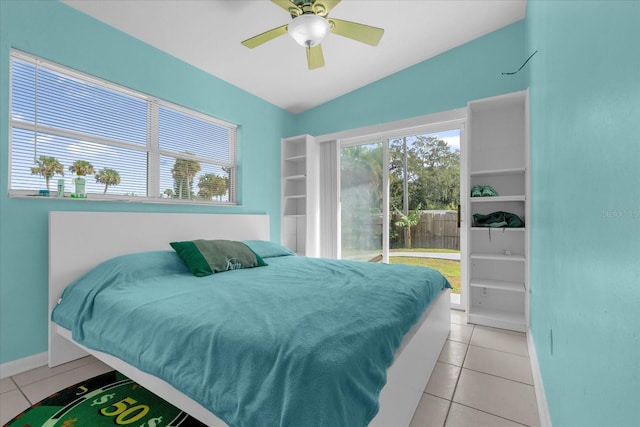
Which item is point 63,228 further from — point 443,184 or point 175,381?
point 443,184

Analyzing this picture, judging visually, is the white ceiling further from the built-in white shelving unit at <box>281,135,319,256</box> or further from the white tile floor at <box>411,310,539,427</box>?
the white tile floor at <box>411,310,539,427</box>

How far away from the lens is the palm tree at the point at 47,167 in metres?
2.21

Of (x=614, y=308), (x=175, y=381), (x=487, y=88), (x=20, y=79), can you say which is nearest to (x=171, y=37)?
(x=20, y=79)

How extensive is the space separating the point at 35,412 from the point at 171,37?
296 cm

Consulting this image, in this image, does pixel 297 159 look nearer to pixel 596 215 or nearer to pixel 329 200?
pixel 329 200

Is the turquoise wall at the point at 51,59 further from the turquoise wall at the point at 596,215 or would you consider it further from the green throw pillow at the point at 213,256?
the turquoise wall at the point at 596,215

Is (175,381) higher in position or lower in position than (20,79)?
lower

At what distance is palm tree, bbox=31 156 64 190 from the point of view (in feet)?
7.25

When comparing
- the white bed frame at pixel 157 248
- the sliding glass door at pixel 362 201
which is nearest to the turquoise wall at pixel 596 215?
the white bed frame at pixel 157 248

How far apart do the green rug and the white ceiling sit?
2.79 meters

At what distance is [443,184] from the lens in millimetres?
3676

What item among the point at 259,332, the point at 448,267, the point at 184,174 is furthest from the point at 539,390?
the point at 184,174

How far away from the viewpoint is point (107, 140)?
2604 millimetres

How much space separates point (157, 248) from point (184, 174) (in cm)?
91
